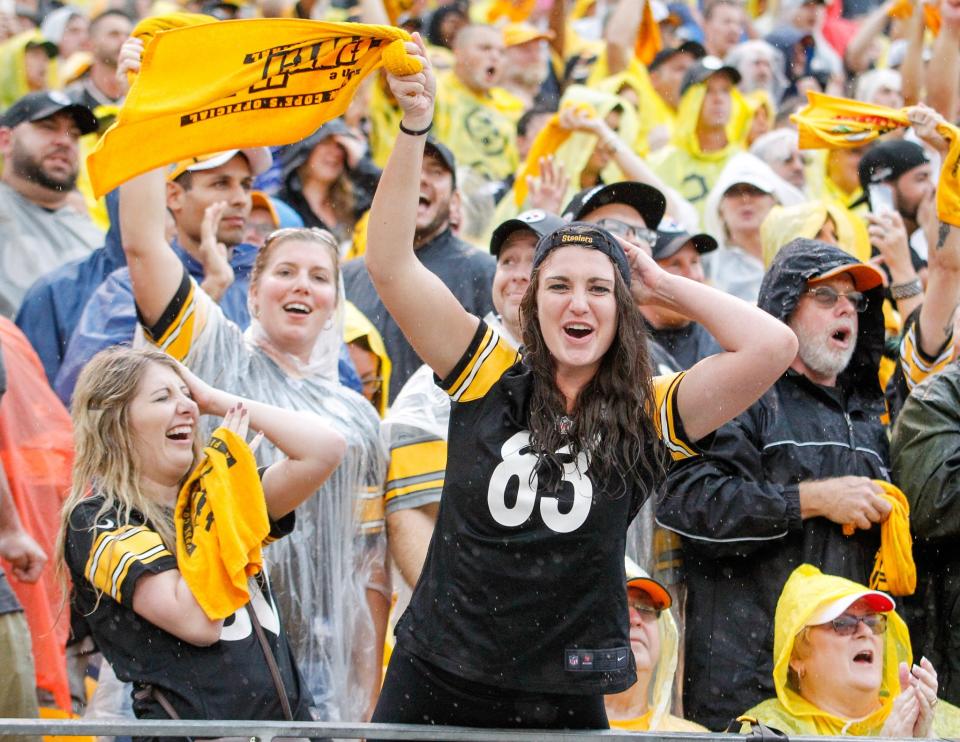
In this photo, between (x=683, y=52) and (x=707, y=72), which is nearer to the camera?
(x=707, y=72)

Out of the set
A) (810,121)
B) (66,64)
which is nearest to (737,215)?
(810,121)

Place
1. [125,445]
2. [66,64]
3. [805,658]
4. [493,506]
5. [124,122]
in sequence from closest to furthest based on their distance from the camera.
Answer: [493,506] → [124,122] → [125,445] → [805,658] → [66,64]

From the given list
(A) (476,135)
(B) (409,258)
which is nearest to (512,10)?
(A) (476,135)

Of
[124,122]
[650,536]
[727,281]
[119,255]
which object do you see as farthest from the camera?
[727,281]

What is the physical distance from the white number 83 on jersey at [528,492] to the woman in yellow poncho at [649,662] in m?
1.19

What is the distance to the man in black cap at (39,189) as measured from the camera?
21.7ft

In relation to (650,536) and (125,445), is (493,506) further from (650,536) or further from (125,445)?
(650,536)

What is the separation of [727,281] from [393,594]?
2.96 meters

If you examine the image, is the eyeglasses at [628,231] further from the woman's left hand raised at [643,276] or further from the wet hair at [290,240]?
the woman's left hand raised at [643,276]

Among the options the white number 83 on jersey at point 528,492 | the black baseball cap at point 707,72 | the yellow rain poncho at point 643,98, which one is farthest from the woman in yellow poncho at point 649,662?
the yellow rain poncho at point 643,98

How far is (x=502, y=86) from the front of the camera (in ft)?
35.0

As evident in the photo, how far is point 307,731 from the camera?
10.6ft

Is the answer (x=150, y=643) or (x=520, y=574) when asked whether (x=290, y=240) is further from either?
(x=520, y=574)

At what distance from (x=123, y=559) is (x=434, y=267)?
2775mm
